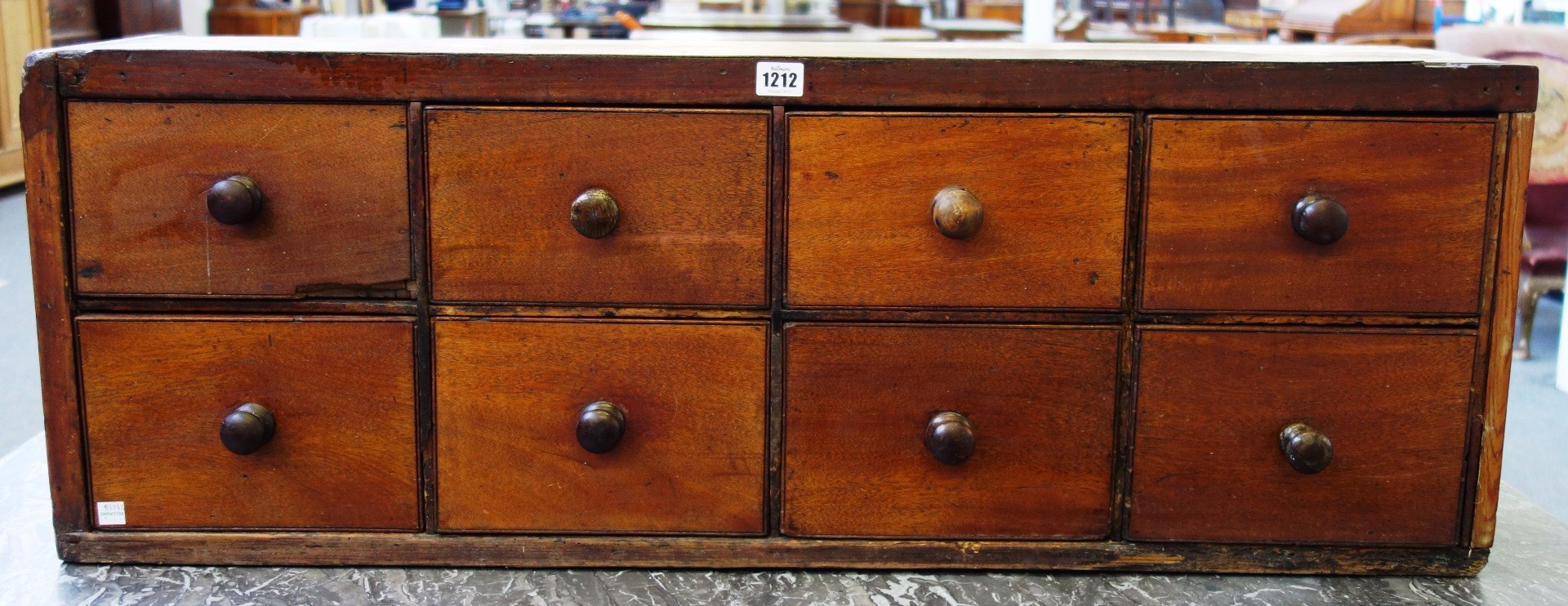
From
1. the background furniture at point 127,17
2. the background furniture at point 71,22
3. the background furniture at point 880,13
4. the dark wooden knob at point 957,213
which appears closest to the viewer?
the dark wooden knob at point 957,213

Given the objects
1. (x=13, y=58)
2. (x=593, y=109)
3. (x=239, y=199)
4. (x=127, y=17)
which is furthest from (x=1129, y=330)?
(x=127, y=17)

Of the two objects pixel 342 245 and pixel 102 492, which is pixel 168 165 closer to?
pixel 342 245

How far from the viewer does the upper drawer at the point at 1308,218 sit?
3.76ft

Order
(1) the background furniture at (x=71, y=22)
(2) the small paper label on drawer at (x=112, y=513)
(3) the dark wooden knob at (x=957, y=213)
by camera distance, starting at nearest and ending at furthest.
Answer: (3) the dark wooden knob at (x=957, y=213) → (2) the small paper label on drawer at (x=112, y=513) → (1) the background furniture at (x=71, y=22)

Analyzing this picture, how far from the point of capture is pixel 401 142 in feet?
3.77

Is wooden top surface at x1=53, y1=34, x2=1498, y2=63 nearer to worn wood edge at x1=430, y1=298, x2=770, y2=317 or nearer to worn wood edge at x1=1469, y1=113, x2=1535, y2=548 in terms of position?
worn wood edge at x1=1469, y1=113, x2=1535, y2=548

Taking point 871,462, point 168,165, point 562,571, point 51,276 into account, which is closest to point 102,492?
point 51,276

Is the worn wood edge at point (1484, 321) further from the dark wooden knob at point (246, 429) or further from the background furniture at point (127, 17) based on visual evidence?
the background furniture at point (127, 17)

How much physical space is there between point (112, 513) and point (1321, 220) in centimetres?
117

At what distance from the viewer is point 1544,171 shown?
2959 millimetres

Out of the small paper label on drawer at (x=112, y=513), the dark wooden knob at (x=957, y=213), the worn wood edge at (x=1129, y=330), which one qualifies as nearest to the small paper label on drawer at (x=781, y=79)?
the dark wooden knob at (x=957, y=213)

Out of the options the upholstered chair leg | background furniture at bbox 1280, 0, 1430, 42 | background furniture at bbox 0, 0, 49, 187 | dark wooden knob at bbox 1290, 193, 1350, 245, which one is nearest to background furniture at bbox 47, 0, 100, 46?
background furniture at bbox 0, 0, 49, 187

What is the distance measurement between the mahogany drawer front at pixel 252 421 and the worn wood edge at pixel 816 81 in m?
0.22

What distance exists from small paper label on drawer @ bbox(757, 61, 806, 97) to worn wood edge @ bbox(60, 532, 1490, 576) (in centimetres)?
44
